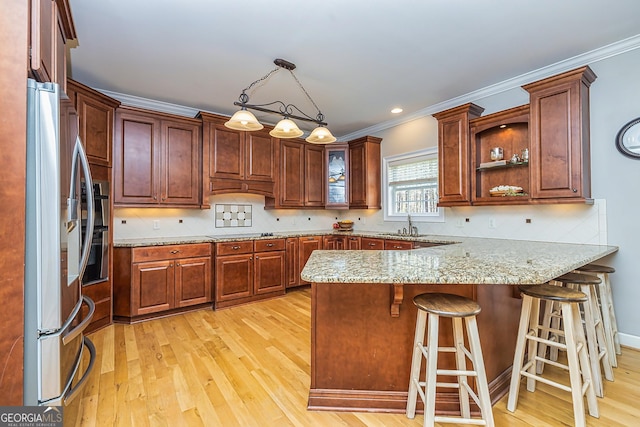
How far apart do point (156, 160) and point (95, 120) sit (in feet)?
2.26

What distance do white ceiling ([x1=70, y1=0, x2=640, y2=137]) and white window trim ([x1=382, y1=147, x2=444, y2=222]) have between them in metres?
0.84

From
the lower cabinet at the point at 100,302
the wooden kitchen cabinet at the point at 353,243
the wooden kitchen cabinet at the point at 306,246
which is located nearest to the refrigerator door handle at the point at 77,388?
the lower cabinet at the point at 100,302

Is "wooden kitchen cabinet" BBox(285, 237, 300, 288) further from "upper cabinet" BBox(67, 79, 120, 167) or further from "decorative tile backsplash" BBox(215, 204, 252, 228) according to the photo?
"upper cabinet" BBox(67, 79, 120, 167)

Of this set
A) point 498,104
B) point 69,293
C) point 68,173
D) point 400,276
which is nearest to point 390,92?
point 498,104

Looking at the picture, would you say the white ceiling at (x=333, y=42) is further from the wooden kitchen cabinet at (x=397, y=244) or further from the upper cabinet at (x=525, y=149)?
the wooden kitchen cabinet at (x=397, y=244)

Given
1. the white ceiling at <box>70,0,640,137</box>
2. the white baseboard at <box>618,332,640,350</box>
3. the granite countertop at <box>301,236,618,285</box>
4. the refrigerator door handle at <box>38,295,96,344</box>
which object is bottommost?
the white baseboard at <box>618,332,640,350</box>

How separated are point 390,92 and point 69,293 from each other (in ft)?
11.1

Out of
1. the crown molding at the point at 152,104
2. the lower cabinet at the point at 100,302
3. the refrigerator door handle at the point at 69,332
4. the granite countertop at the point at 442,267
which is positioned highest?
the crown molding at the point at 152,104

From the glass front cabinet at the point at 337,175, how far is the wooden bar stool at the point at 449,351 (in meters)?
3.38

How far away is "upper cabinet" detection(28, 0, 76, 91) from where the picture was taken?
48.2 inches

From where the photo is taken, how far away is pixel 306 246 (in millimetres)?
4438

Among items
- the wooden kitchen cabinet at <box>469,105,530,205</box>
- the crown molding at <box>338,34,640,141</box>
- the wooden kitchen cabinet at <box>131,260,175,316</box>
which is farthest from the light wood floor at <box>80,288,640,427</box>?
the crown molding at <box>338,34,640,141</box>

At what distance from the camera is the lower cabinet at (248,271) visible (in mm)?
3621

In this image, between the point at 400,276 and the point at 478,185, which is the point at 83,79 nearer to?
the point at 400,276
